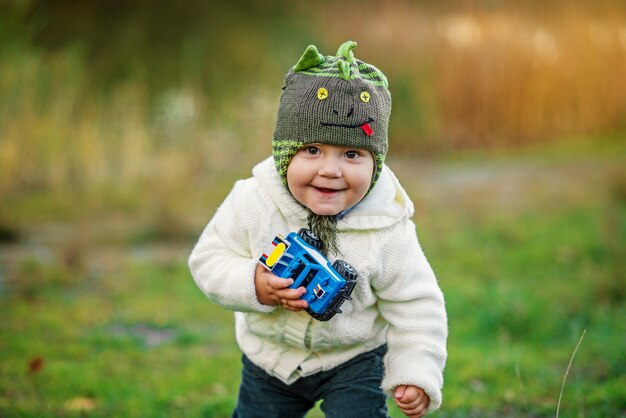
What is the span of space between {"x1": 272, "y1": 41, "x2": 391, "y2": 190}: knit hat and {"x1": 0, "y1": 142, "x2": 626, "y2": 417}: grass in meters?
1.39

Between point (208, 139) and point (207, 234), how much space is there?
5599 mm

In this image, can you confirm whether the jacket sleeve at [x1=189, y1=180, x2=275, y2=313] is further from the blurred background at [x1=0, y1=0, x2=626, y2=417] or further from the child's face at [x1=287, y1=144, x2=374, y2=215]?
the blurred background at [x1=0, y1=0, x2=626, y2=417]

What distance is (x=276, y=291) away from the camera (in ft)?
7.52

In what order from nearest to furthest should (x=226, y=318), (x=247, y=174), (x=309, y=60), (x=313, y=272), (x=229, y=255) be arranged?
1. (x=313, y=272)
2. (x=309, y=60)
3. (x=229, y=255)
4. (x=226, y=318)
5. (x=247, y=174)

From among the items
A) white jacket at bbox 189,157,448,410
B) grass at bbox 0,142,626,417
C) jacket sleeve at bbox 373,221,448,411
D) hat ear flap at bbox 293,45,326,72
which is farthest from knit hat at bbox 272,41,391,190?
grass at bbox 0,142,626,417

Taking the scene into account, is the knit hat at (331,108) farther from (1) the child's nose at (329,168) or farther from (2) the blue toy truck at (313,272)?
(2) the blue toy truck at (313,272)

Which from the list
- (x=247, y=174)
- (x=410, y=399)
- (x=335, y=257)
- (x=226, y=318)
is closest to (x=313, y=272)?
(x=335, y=257)

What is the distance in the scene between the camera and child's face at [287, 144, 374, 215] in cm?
234

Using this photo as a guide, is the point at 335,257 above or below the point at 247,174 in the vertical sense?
above

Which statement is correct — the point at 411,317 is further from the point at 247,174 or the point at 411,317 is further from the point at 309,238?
the point at 247,174

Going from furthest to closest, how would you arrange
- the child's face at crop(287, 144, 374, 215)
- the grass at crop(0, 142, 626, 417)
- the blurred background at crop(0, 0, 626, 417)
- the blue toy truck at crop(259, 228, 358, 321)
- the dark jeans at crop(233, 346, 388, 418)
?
the blurred background at crop(0, 0, 626, 417) < the grass at crop(0, 142, 626, 417) < the dark jeans at crop(233, 346, 388, 418) < the child's face at crop(287, 144, 374, 215) < the blue toy truck at crop(259, 228, 358, 321)

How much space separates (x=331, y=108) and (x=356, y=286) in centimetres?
54

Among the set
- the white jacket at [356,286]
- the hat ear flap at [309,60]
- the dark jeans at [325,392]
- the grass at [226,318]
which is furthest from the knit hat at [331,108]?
the grass at [226,318]

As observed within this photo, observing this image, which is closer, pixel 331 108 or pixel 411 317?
pixel 331 108
